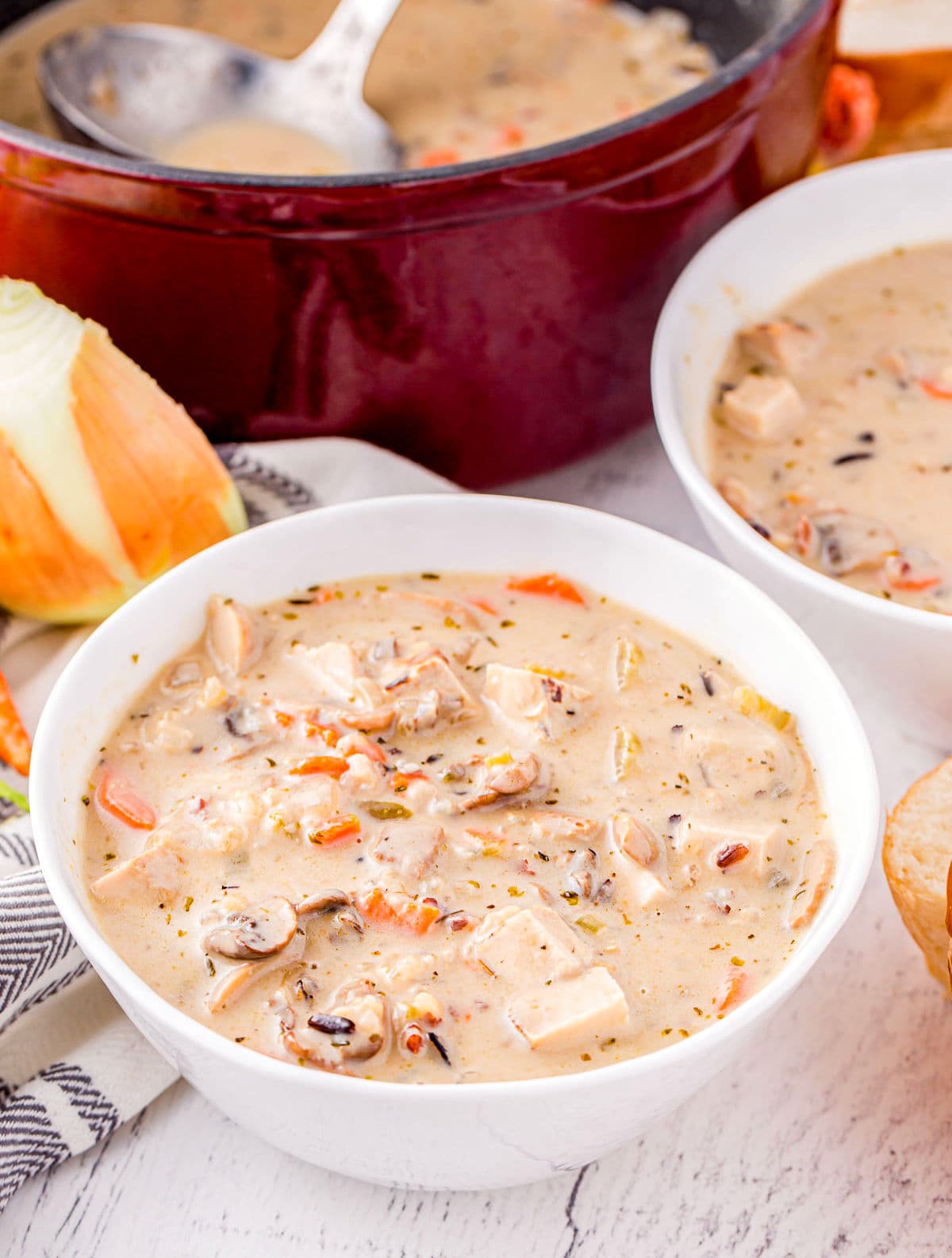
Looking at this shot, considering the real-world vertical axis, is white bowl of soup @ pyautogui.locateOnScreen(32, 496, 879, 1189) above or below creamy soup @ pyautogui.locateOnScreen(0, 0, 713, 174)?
below

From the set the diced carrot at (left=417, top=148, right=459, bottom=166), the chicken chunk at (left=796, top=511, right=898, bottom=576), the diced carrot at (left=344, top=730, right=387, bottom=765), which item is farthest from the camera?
the diced carrot at (left=417, top=148, right=459, bottom=166)

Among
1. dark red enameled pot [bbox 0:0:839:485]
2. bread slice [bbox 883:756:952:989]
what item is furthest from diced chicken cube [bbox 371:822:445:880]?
dark red enameled pot [bbox 0:0:839:485]

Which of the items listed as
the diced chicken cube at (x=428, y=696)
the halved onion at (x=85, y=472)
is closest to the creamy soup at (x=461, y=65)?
the halved onion at (x=85, y=472)

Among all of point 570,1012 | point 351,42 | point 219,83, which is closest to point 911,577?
point 570,1012

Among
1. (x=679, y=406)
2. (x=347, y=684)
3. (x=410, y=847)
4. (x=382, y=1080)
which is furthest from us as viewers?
(x=679, y=406)

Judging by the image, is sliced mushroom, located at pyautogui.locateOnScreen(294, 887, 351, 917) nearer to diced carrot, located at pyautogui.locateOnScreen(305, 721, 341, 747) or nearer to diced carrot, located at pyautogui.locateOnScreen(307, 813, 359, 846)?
diced carrot, located at pyautogui.locateOnScreen(307, 813, 359, 846)

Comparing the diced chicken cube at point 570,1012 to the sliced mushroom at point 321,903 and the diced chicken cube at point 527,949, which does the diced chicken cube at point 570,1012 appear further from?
the sliced mushroom at point 321,903

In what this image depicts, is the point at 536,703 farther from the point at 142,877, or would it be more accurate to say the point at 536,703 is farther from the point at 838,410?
the point at 838,410
